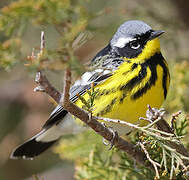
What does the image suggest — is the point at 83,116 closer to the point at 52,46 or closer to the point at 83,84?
the point at 83,84

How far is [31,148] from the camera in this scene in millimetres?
3303

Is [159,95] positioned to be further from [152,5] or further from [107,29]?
[152,5]

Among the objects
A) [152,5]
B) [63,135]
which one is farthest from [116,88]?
[152,5]

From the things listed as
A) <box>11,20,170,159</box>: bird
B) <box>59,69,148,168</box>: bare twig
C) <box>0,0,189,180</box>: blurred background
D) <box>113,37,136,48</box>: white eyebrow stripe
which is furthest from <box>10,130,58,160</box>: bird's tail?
<box>59,69,148,168</box>: bare twig

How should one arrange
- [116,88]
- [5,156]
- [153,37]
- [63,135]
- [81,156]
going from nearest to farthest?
[116,88], [153,37], [81,156], [63,135], [5,156]

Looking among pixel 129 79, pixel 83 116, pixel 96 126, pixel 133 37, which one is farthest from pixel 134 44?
pixel 83 116

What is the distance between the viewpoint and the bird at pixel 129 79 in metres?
2.64

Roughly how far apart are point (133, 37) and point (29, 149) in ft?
4.37

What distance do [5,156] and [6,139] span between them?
8.5 inches

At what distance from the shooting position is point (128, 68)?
271 cm

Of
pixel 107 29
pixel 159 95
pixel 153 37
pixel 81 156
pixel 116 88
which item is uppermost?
pixel 107 29

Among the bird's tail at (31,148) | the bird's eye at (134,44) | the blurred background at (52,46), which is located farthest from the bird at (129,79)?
the bird's tail at (31,148)

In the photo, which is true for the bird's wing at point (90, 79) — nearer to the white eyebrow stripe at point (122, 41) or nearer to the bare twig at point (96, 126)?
the white eyebrow stripe at point (122, 41)

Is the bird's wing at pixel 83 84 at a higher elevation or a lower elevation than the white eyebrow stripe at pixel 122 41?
lower
